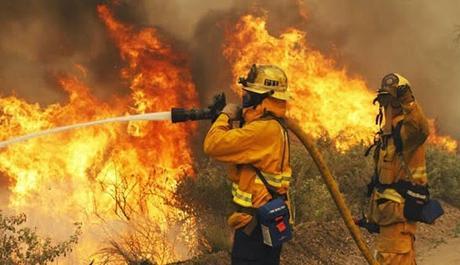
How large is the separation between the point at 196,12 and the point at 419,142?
10429 mm

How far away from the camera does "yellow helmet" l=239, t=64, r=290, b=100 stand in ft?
11.7

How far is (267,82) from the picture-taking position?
357 centimetres

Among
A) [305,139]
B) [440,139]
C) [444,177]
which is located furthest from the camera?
[440,139]

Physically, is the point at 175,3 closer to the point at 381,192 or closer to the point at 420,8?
the point at 420,8

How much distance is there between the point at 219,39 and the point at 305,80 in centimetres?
246

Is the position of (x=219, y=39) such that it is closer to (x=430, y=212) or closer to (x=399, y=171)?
(x=399, y=171)

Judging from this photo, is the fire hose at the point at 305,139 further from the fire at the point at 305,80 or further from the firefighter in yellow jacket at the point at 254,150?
the fire at the point at 305,80

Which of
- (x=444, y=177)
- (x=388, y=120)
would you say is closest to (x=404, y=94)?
(x=388, y=120)

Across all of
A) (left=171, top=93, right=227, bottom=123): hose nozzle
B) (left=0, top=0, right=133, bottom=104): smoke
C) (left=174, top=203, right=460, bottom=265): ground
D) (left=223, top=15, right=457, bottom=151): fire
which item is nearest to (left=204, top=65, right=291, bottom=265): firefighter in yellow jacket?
(left=171, top=93, right=227, bottom=123): hose nozzle

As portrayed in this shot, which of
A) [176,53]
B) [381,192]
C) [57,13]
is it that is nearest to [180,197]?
[381,192]

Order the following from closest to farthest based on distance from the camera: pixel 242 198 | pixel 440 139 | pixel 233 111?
pixel 242 198, pixel 233 111, pixel 440 139

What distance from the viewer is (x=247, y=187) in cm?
350

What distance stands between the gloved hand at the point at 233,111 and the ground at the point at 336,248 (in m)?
2.20

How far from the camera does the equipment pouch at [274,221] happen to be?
341cm
